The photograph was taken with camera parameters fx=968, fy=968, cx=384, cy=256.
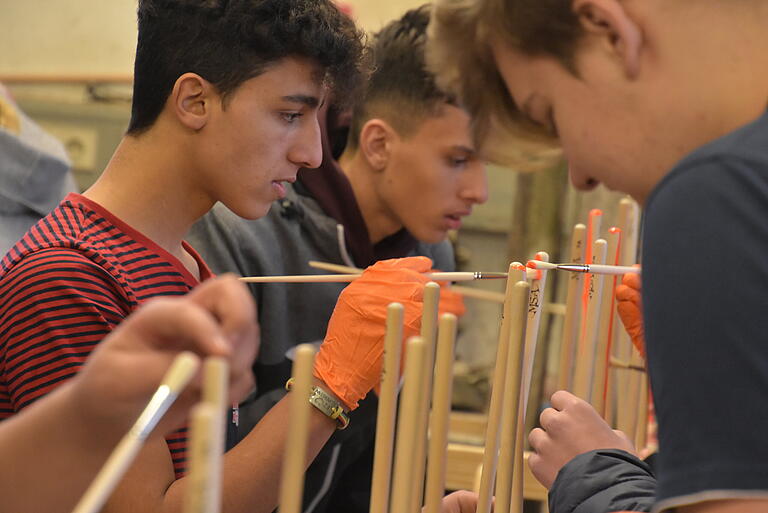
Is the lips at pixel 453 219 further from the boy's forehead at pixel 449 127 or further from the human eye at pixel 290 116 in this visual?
the human eye at pixel 290 116

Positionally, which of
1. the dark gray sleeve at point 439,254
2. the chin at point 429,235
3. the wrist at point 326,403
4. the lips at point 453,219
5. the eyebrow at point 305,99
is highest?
the eyebrow at point 305,99

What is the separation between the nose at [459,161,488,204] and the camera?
6.26 feet

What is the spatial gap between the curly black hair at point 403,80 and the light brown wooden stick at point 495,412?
0.96m

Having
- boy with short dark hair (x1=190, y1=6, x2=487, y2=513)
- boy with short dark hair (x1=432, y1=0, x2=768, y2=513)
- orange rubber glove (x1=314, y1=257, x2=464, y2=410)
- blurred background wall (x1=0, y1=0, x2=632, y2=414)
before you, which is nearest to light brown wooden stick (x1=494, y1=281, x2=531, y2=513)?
boy with short dark hair (x1=432, y1=0, x2=768, y2=513)

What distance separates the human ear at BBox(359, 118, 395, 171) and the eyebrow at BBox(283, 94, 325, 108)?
688 millimetres

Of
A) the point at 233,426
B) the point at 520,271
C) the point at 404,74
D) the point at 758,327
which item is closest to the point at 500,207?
the point at 404,74

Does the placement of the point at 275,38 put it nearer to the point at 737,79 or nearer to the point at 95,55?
the point at 737,79

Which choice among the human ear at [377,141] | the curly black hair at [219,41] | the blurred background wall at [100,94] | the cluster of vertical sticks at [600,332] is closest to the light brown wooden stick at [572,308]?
the cluster of vertical sticks at [600,332]

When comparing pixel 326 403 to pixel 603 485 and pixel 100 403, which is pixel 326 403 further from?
pixel 100 403

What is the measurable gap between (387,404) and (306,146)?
1.71ft

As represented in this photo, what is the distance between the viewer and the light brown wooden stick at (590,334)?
45.7 inches

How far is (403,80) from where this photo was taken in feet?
6.26

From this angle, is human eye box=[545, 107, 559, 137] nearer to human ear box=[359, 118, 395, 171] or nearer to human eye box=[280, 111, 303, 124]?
human eye box=[280, 111, 303, 124]


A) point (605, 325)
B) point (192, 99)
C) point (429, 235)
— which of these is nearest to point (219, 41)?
point (192, 99)
